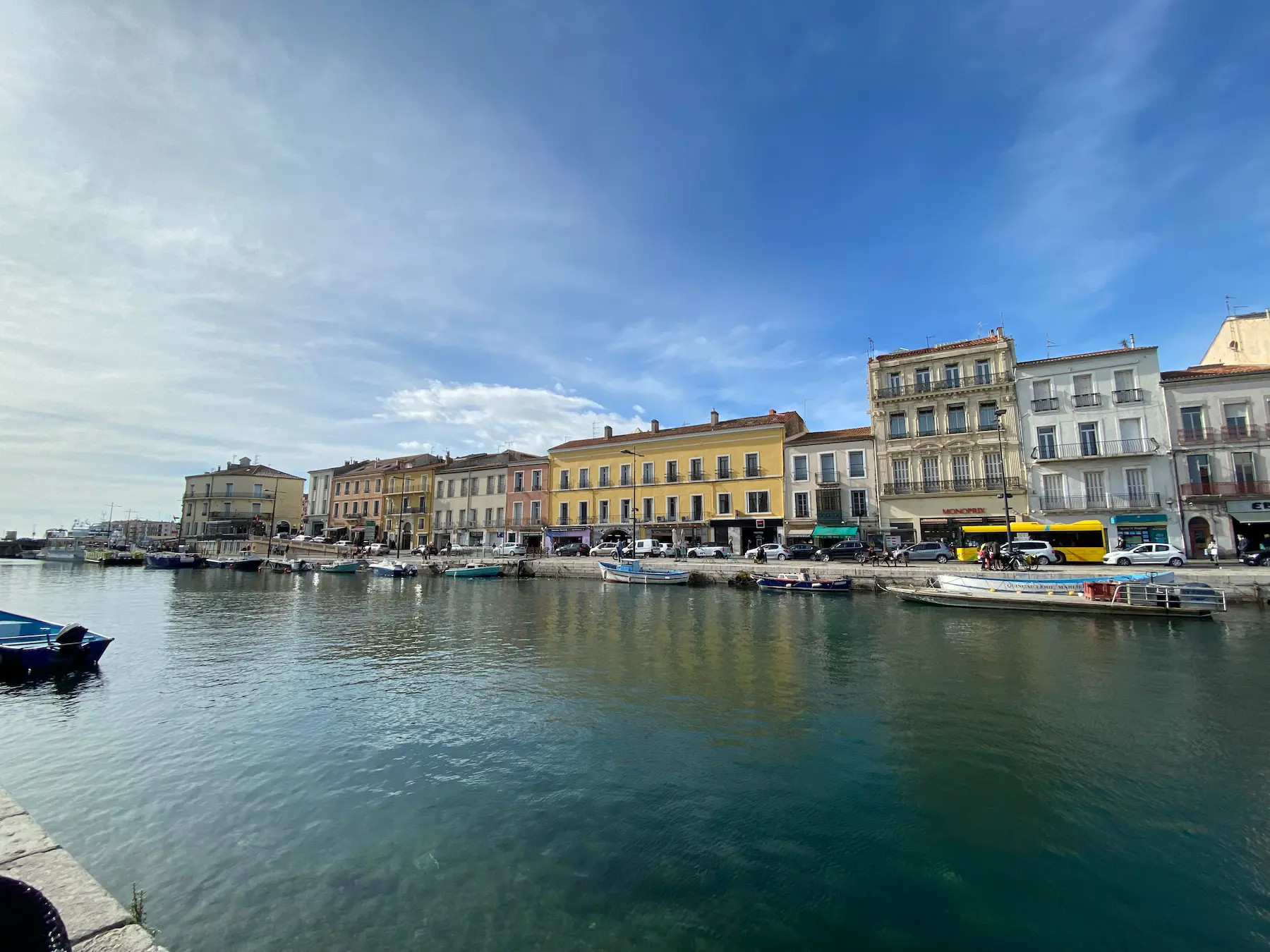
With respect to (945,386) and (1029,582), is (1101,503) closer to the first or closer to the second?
(945,386)

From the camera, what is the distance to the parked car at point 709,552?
36531 mm

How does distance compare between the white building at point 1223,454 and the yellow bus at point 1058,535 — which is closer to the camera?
the white building at point 1223,454

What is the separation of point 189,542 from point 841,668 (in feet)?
258

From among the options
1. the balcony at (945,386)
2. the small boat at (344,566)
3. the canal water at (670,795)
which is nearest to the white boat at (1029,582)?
the canal water at (670,795)

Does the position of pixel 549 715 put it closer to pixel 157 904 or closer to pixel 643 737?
pixel 643 737

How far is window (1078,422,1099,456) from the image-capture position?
102 ft

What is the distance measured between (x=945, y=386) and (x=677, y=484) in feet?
60.8

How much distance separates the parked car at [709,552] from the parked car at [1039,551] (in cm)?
1488

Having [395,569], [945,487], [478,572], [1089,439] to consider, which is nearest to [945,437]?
[945,487]

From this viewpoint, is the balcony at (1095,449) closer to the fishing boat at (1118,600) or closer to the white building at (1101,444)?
the white building at (1101,444)

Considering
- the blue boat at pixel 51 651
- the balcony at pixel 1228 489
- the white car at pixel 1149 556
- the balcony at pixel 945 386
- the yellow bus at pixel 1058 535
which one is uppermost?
the balcony at pixel 945 386

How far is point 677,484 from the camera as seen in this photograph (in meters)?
43.4

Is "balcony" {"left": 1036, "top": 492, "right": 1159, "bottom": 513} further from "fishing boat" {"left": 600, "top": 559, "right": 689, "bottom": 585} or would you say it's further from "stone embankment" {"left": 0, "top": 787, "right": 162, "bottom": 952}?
"stone embankment" {"left": 0, "top": 787, "right": 162, "bottom": 952}

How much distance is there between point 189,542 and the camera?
67.6 metres
